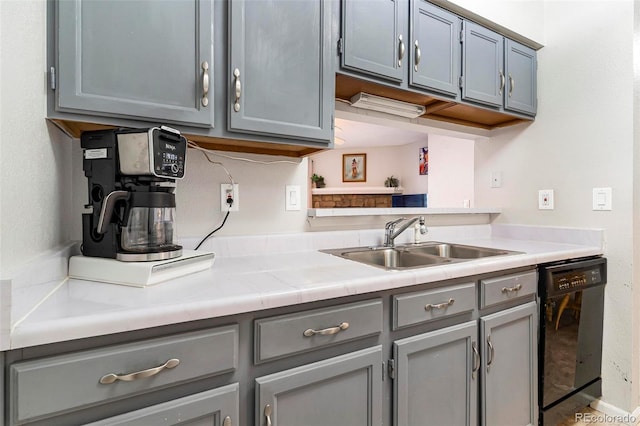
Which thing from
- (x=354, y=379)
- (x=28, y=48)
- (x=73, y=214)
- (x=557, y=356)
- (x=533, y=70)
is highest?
(x=533, y=70)

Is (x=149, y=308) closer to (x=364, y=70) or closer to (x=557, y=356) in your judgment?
(x=364, y=70)

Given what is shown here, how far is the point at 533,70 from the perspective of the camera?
6.89ft

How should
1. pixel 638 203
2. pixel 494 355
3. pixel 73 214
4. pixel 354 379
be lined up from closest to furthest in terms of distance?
A: 1. pixel 354 379
2. pixel 73 214
3. pixel 494 355
4. pixel 638 203

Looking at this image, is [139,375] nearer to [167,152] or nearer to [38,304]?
[38,304]

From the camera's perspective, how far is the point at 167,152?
100 centimetres

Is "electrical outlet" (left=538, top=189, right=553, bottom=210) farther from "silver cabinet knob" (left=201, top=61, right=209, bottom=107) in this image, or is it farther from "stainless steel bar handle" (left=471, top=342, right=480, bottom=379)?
"silver cabinet knob" (left=201, top=61, right=209, bottom=107)

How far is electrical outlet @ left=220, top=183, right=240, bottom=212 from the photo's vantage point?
1.48m

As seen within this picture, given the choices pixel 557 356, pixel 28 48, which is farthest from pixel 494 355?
pixel 28 48

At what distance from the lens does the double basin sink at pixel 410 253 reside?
1644 millimetres

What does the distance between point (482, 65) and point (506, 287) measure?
1234mm

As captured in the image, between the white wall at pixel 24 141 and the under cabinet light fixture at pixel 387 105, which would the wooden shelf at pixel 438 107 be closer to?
the under cabinet light fixture at pixel 387 105

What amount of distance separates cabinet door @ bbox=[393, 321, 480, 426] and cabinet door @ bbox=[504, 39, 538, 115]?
1430 millimetres

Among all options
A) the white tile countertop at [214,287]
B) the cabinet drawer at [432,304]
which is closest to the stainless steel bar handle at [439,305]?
the cabinet drawer at [432,304]

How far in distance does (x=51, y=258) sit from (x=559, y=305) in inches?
80.2
